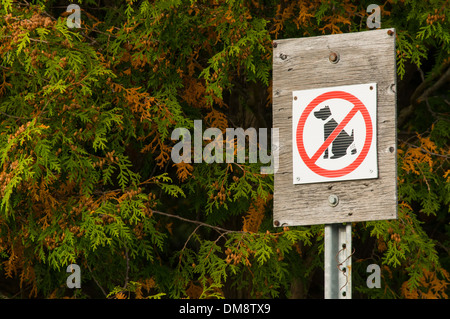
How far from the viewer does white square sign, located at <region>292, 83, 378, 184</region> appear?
3275 mm

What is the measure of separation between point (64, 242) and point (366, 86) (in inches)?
203

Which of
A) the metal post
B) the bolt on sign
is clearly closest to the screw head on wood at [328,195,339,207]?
the bolt on sign

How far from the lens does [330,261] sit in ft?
10.4

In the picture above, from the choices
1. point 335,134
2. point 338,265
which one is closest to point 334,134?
point 335,134

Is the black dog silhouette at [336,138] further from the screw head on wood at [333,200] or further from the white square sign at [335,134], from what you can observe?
the screw head on wood at [333,200]

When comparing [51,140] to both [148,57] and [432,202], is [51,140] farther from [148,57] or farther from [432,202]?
[432,202]

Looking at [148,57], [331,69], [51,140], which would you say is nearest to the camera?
[331,69]

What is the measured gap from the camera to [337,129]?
11.1 ft

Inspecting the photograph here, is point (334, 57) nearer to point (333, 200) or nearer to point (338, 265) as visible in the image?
point (333, 200)

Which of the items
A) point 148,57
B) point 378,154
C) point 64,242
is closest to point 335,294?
point 378,154

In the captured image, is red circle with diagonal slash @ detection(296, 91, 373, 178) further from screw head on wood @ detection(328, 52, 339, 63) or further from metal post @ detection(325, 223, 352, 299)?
metal post @ detection(325, 223, 352, 299)

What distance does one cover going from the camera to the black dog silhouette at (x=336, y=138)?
333 centimetres

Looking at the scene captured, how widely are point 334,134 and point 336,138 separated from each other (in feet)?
0.06

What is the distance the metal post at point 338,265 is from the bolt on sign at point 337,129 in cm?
8
